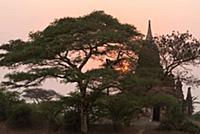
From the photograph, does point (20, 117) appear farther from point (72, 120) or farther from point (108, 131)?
point (108, 131)

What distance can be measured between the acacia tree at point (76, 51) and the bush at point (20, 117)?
2.72 metres

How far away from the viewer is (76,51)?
34844mm

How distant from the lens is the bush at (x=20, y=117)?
125 feet

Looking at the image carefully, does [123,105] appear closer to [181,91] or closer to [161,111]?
[161,111]

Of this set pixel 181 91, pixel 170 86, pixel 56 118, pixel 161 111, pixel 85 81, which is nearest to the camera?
pixel 85 81

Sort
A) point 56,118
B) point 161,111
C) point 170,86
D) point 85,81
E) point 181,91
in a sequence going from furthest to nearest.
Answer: point 181,91 → point 161,111 → point 170,86 → point 56,118 → point 85,81

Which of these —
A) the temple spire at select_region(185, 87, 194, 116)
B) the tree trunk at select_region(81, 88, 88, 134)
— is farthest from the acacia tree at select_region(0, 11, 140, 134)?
the temple spire at select_region(185, 87, 194, 116)

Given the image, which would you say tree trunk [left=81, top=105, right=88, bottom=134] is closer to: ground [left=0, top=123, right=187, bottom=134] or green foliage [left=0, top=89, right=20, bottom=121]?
ground [left=0, top=123, right=187, bottom=134]

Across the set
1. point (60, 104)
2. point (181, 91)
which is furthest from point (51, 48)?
point (181, 91)

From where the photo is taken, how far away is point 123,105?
33844mm

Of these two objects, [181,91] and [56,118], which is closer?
[56,118]

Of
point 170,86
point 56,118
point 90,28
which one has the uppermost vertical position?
point 90,28

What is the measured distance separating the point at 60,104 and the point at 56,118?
7.28 ft

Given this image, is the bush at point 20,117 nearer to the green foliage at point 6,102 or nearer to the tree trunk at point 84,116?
the green foliage at point 6,102
